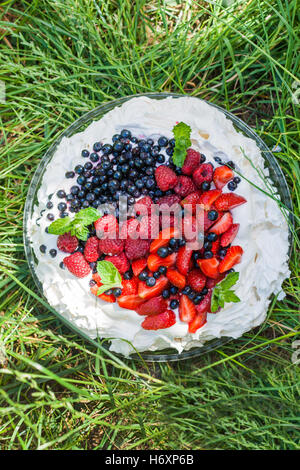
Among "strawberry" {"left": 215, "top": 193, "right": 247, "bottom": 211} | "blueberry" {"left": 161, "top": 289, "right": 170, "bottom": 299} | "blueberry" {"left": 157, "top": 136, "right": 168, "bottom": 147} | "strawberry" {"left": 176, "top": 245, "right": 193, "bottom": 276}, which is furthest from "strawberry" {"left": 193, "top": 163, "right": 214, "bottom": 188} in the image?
"blueberry" {"left": 161, "top": 289, "right": 170, "bottom": 299}

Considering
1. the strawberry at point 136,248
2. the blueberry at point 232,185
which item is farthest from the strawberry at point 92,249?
the blueberry at point 232,185

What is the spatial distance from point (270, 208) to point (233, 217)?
0.22 metres

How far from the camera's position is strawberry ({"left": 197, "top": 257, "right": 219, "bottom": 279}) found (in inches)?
83.8

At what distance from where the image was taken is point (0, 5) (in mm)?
2633

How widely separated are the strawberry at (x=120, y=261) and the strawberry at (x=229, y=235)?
0.51m

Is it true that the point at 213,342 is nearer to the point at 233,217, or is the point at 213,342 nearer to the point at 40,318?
the point at 233,217

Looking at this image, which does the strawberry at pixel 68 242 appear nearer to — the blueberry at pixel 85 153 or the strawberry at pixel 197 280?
the blueberry at pixel 85 153

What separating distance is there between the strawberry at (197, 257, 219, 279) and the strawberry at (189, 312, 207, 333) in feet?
0.68

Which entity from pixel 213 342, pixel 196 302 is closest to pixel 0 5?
pixel 196 302

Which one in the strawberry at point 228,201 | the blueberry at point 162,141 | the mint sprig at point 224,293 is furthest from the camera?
the blueberry at point 162,141

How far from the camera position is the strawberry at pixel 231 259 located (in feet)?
7.04

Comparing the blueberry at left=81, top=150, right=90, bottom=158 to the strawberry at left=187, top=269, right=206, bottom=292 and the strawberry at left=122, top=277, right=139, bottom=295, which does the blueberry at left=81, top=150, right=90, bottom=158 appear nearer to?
the strawberry at left=122, top=277, right=139, bottom=295

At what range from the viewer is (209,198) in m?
2.17

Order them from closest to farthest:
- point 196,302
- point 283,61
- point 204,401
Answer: point 196,302, point 204,401, point 283,61
